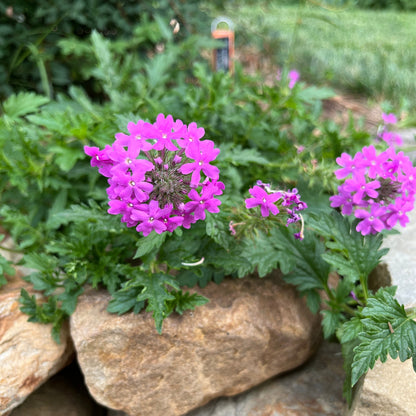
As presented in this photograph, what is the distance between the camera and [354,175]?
1.89m

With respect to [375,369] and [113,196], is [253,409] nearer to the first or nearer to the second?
[375,369]

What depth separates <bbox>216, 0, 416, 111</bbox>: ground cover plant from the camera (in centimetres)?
469

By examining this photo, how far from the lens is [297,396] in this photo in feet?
7.61

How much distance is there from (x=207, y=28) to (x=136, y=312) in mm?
2441

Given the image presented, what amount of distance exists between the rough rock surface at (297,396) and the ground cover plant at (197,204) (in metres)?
0.20

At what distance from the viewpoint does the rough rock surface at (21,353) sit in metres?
2.10

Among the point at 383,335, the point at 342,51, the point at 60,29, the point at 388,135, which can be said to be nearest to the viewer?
the point at 383,335

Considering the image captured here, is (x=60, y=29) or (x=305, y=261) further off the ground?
(x=60, y=29)

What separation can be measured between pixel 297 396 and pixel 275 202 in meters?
1.02

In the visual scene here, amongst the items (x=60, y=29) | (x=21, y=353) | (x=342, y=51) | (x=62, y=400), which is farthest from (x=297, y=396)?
(x=342, y=51)

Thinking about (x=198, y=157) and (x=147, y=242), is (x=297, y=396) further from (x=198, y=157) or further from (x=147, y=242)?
(x=198, y=157)

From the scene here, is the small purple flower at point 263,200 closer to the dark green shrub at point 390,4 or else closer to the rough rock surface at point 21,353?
the rough rock surface at point 21,353

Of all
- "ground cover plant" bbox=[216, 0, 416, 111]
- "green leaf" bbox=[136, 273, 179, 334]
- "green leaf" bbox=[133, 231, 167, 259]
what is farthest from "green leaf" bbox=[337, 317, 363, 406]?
"ground cover plant" bbox=[216, 0, 416, 111]

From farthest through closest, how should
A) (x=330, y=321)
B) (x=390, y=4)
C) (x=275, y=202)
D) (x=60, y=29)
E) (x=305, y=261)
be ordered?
1. (x=390, y=4)
2. (x=60, y=29)
3. (x=305, y=261)
4. (x=330, y=321)
5. (x=275, y=202)
